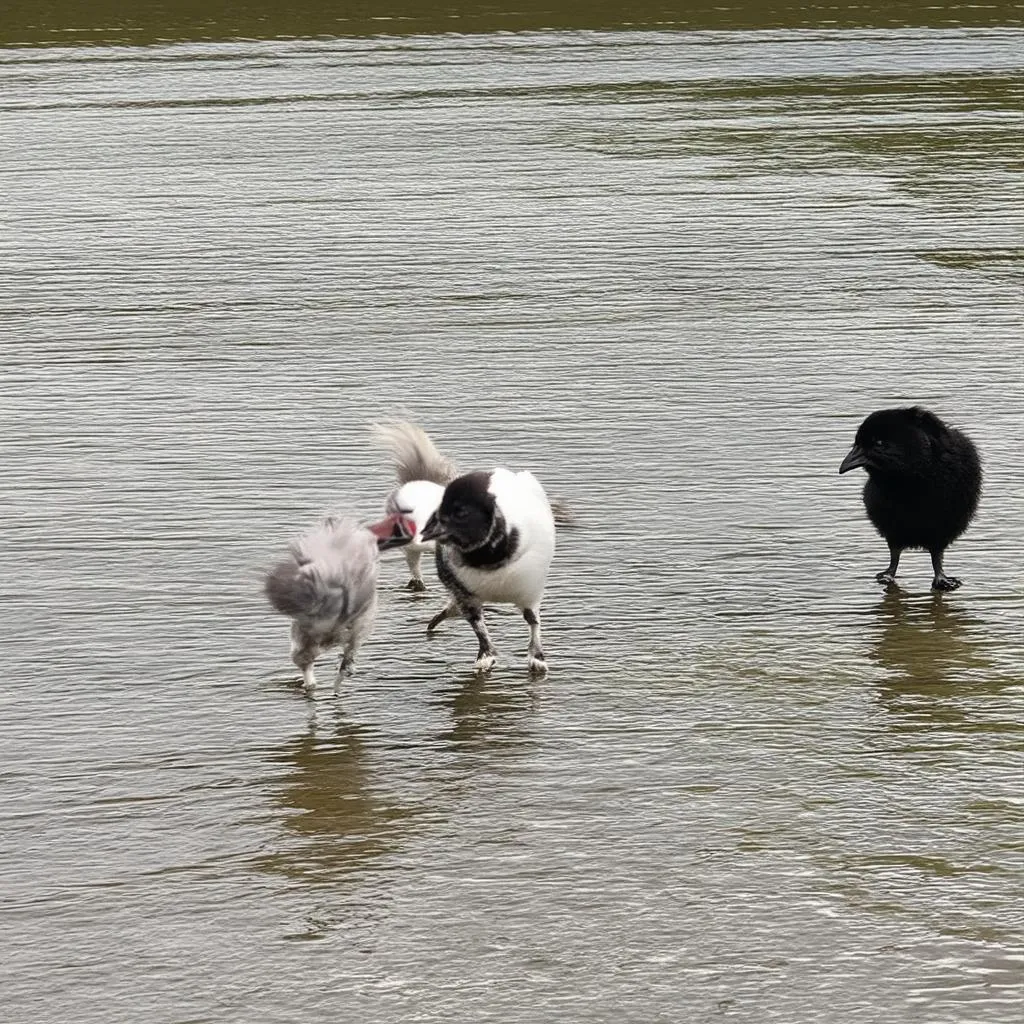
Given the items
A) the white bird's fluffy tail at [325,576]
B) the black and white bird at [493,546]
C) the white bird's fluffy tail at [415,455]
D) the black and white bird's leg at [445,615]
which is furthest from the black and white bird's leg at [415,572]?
the white bird's fluffy tail at [325,576]

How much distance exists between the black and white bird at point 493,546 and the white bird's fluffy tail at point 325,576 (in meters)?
0.20

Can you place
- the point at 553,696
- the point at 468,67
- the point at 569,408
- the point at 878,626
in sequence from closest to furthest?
the point at 553,696 < the point at 878,626 < the point at 569,408 < the point at 468,67

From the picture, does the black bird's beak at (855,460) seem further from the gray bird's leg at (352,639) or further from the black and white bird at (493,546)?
the gray bird's leg at (352,639)

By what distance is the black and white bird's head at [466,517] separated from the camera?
234 inches

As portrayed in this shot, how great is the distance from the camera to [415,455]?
696 cm

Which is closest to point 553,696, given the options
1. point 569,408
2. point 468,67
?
point 569,408

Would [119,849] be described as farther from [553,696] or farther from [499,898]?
[553,696]

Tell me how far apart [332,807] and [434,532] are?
996mm

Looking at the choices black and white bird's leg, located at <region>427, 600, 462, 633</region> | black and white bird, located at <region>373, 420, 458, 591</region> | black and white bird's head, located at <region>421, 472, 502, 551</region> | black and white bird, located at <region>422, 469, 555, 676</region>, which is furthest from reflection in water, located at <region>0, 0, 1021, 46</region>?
black and white bird's head, located at <region>421, 472, 502, 551</region>

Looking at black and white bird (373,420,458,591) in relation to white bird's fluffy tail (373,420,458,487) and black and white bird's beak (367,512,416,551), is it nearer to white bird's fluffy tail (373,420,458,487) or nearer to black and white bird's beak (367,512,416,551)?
white bird's fluffy tail (373,420,458,487)

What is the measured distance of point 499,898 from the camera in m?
4.63

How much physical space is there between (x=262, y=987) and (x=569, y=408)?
494cm

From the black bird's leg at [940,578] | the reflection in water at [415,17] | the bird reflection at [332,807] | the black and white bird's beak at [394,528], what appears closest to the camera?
the bird reflection at [332,807]

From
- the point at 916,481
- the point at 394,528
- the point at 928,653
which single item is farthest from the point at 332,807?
the point at 916,481
